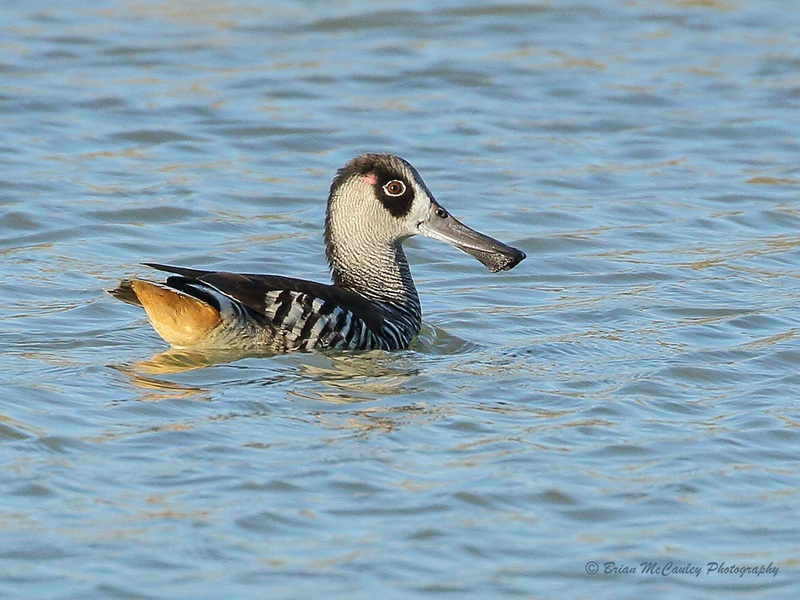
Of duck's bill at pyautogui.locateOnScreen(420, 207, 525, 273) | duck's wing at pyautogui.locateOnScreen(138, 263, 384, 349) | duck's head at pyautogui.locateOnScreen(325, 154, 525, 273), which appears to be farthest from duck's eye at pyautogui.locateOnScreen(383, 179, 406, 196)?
duck's wing at pyautogui.locateOnScreen(138, 263, 384, 349)

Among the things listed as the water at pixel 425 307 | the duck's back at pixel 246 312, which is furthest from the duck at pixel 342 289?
the water at pixel 425 307

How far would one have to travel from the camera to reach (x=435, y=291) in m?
11.0

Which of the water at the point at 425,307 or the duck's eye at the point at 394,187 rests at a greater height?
the duck's eye at the point at 394,187

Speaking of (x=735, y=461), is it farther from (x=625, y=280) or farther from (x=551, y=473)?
(x=625, y=280)

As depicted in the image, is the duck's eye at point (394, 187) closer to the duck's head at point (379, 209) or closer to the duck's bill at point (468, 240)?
the duck's head at point (379, 209)

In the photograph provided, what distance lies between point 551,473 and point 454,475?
446 mm

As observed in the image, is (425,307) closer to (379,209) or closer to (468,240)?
(468,240)

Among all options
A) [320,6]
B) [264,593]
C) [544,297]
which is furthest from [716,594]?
[320,6]

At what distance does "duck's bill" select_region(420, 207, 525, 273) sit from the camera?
9.66 metres

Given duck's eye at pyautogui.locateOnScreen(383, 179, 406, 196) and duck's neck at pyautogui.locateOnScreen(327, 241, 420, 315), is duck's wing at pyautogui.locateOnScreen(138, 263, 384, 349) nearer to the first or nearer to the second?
duck's neck at pyautogui.locateOnScreen(327, 241, 420, 315)

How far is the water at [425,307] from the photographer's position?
6133 mm

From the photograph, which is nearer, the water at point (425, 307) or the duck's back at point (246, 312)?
the water at point (425, 307)

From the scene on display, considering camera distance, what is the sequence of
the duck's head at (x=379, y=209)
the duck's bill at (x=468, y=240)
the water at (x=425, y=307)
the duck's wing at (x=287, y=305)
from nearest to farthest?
the water at (x=425, y=307), the duck's wing at (x=287, y=305), the duck's head at (x=379, y=209), the duck's bill at (x=468, y=240)

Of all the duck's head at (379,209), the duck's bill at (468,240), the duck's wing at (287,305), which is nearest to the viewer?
the duck's wing at (287,305)
